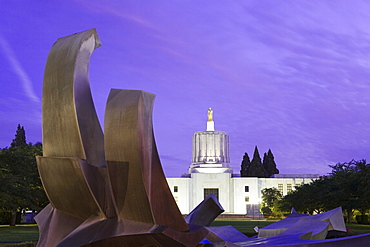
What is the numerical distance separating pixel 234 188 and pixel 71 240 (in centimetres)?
7508

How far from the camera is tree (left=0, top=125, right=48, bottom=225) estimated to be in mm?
31953

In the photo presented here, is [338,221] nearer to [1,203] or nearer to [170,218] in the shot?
[170,218]

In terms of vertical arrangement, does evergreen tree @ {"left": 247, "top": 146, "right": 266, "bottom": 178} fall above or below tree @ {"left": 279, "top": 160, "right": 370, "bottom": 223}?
above

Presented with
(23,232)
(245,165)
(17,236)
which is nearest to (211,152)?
(245,165)

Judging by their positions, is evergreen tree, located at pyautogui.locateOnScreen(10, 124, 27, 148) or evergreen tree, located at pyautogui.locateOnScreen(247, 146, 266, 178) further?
evergreen tree, located at pyautogui.locateOnScreen(247, 146, 266, 178)

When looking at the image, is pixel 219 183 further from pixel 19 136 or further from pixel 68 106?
pixel 68 106

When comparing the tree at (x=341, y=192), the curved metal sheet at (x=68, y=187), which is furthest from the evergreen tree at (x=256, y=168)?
the curved metal sheet at (x=68, y=187)

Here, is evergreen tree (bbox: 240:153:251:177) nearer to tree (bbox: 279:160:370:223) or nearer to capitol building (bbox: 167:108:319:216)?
capitol building (bbox: 167:108:319:216)

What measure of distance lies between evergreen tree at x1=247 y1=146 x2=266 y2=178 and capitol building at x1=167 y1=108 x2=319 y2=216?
7677 millimetres

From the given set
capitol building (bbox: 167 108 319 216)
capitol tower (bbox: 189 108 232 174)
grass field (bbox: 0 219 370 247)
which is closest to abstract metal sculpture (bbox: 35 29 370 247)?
grass field (bbox: 0 219 370 247)

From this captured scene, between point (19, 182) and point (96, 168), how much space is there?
1070 inches

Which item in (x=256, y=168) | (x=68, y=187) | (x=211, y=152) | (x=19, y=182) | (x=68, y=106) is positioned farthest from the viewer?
(x=256, y=168)

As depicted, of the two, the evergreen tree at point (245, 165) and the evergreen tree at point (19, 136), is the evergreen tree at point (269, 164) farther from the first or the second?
the evergreen tree at point (19, 136)

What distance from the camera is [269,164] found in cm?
9888
